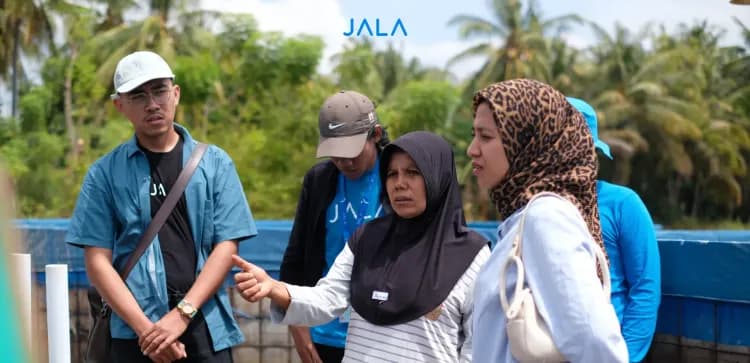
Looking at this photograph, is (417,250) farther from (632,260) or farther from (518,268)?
(518,268)

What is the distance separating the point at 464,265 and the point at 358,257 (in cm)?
34

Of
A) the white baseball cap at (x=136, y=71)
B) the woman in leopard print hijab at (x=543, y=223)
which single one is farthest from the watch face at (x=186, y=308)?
the woman in leopard print hijab at (x=543, y=223)

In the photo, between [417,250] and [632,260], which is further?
[632,260]

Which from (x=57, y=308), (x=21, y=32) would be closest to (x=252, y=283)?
(x=57, y=308)

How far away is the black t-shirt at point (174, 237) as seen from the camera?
388 centimetres

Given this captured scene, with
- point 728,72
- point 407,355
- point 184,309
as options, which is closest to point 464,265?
point 407,355

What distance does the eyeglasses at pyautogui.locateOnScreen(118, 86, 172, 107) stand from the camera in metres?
3.94

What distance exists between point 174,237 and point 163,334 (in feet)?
1.18

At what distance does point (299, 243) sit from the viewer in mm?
4277

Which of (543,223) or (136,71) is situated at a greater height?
(136,71)

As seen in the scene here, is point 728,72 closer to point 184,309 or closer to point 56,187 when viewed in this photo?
point 56,187

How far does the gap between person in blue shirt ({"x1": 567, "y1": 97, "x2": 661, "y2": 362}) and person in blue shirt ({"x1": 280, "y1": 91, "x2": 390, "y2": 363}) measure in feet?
2.94

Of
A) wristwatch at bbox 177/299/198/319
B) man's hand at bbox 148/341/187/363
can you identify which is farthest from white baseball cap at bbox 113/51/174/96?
man's hand at bbox 148/341/187/363

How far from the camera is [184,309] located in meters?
3.79
